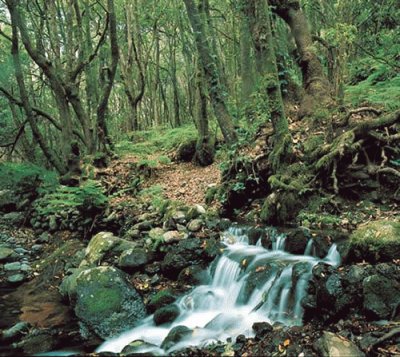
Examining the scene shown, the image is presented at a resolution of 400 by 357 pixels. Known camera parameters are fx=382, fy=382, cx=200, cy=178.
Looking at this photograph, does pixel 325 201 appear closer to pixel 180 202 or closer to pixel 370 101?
pixel 370 101

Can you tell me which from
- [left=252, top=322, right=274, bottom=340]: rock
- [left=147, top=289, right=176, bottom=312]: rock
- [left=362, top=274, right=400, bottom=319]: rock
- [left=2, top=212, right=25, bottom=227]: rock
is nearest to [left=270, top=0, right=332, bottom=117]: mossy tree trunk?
[left=147, top=289, right=176, bottom=312]: rock

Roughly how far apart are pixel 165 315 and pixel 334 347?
294 centimetres

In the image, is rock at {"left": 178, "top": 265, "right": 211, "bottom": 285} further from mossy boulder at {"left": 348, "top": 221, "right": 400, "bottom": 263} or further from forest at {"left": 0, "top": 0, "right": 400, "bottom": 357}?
mossy boulder at {"left": 348, "top": 221, "right": 400, "bottom": 263}

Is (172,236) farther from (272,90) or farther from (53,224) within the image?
(53,224)

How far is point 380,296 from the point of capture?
446 centimetres

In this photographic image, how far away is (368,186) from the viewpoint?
24.3 ft

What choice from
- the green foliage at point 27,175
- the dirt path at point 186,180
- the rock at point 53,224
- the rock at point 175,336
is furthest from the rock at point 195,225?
the green foliage at point 27,175

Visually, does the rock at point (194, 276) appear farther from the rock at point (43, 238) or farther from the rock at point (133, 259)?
the rock at point (43, 238)

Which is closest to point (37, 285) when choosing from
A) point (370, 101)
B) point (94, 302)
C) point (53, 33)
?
point (94, 302)

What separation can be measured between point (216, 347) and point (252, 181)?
15.4ft

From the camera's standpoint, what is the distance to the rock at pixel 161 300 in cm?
643

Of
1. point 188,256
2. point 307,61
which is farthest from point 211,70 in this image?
point 188,256

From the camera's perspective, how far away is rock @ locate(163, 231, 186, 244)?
7.85 metres

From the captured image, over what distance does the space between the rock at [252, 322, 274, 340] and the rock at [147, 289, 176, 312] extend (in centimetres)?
192
